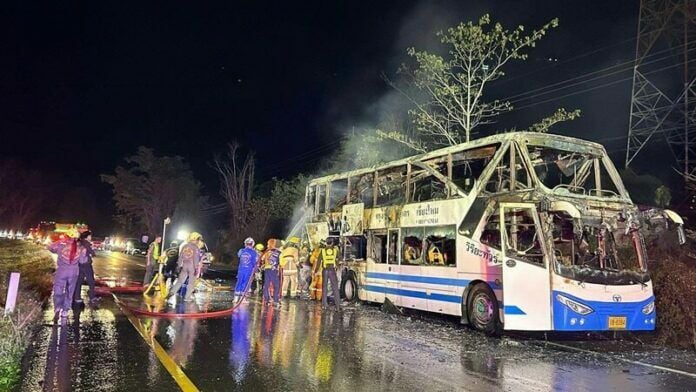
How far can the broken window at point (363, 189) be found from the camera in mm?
14875

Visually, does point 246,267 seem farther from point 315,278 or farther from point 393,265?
point 393,265

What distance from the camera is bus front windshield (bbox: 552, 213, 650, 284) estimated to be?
9.18 m

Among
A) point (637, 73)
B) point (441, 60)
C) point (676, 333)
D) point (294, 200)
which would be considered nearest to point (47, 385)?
point (676, 333)

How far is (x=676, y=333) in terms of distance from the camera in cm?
986

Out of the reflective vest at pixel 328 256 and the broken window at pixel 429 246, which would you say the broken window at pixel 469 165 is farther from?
the reflective vest at pixel 328 256

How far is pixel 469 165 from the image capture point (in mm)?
12297

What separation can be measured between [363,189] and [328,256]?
8.64 feet

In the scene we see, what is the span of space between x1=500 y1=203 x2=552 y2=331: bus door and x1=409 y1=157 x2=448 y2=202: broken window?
2.62 metres

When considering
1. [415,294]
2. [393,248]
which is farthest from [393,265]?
[415,294]

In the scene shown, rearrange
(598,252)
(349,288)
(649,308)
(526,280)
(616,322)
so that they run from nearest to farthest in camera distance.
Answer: (616,322) → (526,280) → (649,308) → (598,252) → (349,288)

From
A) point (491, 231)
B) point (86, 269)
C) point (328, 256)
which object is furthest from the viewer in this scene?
point (328, 256)

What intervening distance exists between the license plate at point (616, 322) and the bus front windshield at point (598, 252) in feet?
1.98

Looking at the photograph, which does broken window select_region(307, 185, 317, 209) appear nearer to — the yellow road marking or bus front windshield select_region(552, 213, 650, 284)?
the yellow road marking

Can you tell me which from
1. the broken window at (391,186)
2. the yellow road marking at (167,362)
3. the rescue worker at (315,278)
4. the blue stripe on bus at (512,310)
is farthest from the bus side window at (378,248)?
the yellow road marking at (167,362)
